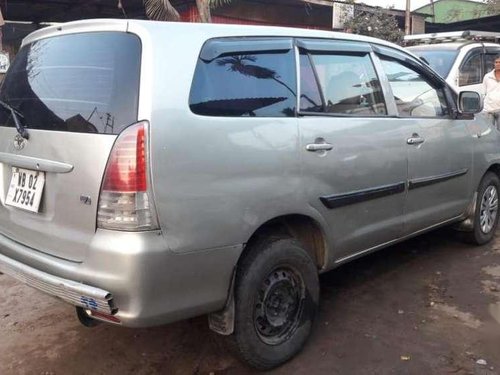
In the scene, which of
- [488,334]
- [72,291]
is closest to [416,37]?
[488,334]

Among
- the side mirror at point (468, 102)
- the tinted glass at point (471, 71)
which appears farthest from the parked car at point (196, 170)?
the tinted glass at point (471, 71)

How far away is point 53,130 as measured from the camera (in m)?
2.63

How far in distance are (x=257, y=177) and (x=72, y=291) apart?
1.00 m

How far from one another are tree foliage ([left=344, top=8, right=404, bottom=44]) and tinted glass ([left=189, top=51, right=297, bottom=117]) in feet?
36.3

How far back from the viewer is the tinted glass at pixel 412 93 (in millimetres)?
3826

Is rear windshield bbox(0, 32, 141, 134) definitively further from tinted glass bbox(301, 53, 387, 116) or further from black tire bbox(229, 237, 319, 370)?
tinted glass bbox(301, 53, 387, 116)

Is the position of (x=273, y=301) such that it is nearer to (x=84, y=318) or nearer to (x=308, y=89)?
(x=84, y=318)

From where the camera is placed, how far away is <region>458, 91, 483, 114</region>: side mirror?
14.4 feet

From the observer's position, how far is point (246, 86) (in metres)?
2.80

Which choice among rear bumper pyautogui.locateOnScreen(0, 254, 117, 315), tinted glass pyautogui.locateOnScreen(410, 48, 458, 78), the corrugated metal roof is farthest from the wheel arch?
the corrugated metal roof

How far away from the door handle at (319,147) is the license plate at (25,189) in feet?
4.49

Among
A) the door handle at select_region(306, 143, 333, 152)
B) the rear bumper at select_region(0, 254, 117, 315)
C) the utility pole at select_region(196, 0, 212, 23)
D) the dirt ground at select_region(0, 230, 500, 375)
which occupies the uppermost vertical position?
the utility pole at select_region(196, 0, 212, 23)

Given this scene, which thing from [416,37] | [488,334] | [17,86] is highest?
[416,37]

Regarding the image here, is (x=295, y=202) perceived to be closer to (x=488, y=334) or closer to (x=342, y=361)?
(x=342, y=361)
